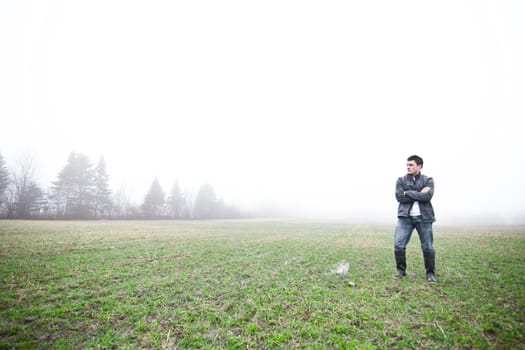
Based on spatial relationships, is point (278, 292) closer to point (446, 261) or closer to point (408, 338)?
point (408, 338)

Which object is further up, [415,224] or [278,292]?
[415,224]

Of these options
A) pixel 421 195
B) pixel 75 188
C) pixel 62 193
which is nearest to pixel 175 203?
pixel 75 188

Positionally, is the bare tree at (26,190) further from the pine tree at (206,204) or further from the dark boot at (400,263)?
the dark boot at (400,263)

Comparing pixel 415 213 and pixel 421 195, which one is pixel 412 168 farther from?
pixel 415 213

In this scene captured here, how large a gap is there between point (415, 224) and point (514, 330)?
10.2 ft

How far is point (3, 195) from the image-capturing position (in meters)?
42.7

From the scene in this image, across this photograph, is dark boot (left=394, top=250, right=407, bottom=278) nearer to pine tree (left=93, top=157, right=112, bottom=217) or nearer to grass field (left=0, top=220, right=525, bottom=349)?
grass field (left=0, top=220, right=525, bottom=349)

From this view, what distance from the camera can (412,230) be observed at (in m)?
6.66

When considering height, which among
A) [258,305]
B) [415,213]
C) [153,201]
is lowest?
[258,305]

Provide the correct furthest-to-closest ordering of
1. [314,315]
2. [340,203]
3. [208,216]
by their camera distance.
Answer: [340,203]
[208,216]
[314,315]

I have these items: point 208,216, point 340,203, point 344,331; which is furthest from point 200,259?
point 340,203

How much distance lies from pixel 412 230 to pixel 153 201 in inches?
2610

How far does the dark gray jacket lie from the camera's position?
6.34 m

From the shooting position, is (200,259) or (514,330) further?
(200,259)
